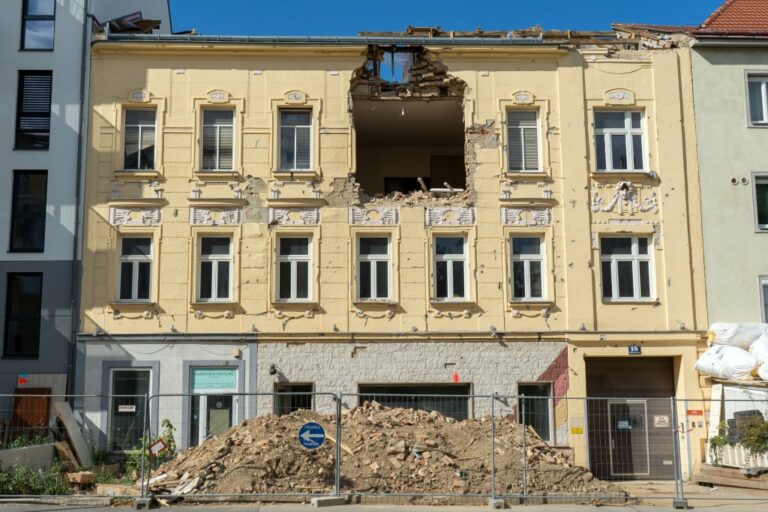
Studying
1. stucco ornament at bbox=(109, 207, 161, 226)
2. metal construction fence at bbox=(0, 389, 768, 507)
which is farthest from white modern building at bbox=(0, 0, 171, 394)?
metal construction fence at bbox=(0, 389, 768, 507)

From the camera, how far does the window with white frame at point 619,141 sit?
22.2 metres

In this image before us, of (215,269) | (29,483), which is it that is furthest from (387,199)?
(29,483)

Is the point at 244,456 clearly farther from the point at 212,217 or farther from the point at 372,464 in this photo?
the point at 212,217

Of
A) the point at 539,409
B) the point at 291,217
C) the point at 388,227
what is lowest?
the point at 539,409

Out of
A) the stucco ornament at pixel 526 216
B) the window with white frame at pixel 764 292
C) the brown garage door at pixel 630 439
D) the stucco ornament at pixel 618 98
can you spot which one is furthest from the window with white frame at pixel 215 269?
the window with white frame at pixel 764 292

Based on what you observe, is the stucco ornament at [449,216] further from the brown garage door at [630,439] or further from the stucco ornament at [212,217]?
the brown garage door at [630,439]

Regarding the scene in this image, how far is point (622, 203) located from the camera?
21.9 metres

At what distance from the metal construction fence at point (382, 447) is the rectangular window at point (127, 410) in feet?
0.11

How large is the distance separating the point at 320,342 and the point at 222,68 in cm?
739

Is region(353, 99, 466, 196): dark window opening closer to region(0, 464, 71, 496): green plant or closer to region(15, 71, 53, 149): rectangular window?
region(15, 71, 53, 149): rectangular window

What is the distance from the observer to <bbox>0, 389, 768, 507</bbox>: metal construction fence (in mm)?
15203

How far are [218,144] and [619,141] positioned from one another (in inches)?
401

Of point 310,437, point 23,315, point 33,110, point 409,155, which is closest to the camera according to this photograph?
point 310,437

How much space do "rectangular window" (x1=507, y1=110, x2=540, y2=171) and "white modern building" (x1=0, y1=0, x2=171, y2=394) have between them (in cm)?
1059
